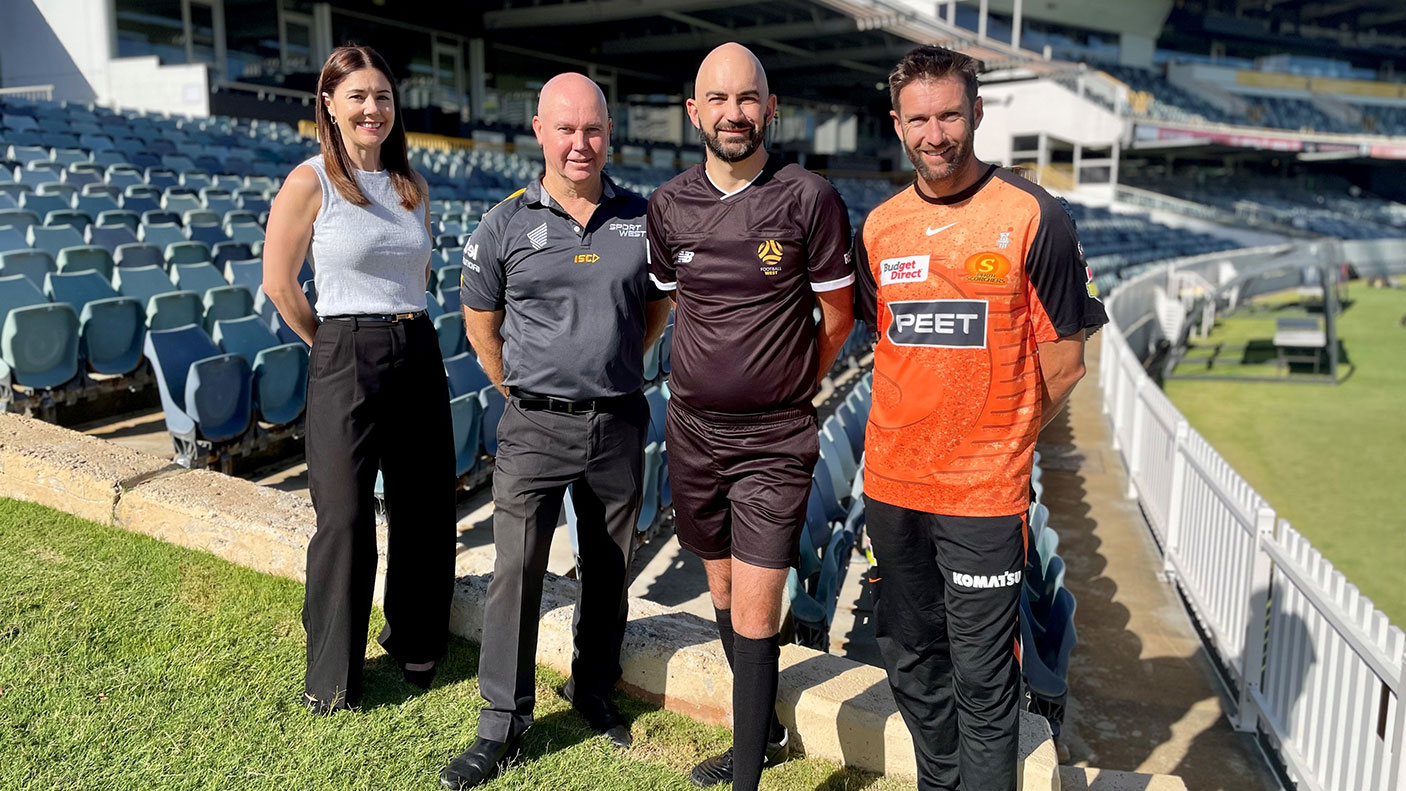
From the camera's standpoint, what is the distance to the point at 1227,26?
4753cm

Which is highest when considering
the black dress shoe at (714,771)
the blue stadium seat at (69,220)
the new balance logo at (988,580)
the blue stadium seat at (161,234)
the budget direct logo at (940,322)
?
the blue stadium seat at (69,220)

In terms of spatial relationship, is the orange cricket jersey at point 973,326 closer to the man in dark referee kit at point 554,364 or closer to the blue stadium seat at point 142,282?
the man in dark referee kit at point 554,364

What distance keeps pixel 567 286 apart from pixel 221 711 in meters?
1.41

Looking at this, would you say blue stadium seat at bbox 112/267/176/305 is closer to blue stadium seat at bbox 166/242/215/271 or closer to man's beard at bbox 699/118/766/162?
blue stadium seat at bbox 166/242/215/271

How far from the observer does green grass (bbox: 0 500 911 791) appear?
2.27 metres

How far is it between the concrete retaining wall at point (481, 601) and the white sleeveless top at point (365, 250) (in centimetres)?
103

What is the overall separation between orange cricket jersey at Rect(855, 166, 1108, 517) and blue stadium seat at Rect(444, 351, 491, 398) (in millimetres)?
3354

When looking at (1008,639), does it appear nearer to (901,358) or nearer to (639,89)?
(901,358)

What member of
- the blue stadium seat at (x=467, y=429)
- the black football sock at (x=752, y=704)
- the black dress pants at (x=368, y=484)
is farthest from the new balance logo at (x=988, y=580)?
the blue stadium seat at (x=467, y=429)

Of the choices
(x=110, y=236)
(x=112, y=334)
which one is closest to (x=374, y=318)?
(x=112, y=334)

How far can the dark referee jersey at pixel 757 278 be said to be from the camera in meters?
2.19

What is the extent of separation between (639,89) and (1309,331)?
25.1 metres

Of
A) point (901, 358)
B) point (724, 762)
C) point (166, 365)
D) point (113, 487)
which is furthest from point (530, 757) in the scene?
point (166, 365)

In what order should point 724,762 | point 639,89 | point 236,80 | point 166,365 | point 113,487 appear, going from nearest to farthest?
point 724,762
point 113,487
point 166,365
point 236,80
point 639,89
